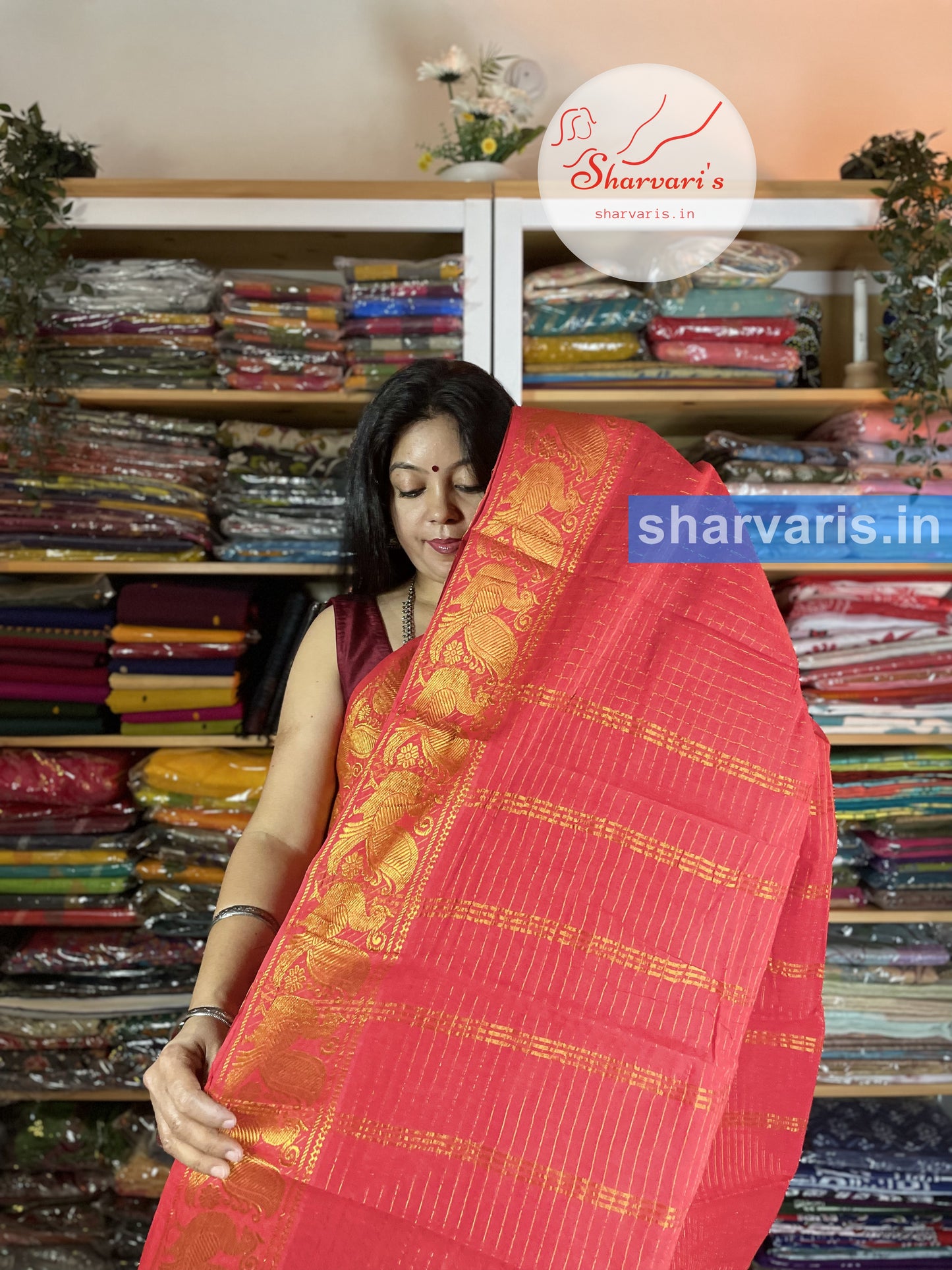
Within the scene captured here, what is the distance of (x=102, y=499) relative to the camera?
6.72 feet

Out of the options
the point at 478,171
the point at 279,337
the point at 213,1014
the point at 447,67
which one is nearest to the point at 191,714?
the point at 279,337

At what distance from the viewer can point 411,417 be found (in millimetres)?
1338

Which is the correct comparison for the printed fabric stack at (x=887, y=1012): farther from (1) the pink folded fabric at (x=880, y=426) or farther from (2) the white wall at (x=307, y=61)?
(2) the white wall at (x=307, y=61)

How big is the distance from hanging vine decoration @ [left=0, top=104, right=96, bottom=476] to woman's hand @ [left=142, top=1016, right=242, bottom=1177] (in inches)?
53.2

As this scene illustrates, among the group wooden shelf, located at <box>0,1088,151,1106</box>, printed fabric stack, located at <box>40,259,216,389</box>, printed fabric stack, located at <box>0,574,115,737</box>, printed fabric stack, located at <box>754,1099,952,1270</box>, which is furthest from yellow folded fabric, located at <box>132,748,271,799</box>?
printed fabric stack, located at <box>754,1099,952,1270</box>

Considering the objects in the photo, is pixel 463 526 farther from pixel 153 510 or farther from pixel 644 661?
pixel 153 510

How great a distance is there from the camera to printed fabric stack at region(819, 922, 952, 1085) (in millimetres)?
2092

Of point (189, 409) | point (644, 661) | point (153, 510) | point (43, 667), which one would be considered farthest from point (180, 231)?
point (644, 661)

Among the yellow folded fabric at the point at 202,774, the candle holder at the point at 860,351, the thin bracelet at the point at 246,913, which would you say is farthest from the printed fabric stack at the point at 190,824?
the candle holder at the point at 860,351

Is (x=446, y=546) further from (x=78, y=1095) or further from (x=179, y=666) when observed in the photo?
(x=78, y=1095)

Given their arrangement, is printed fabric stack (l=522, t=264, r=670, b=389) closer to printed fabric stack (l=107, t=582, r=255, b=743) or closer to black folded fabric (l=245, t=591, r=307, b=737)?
black folded fabric (l=245, t=591, r=307, b=737)

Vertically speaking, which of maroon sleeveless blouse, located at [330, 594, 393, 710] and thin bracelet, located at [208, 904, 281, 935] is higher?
maroon sleeveless blouse, located at [330, 594, 393, 710]

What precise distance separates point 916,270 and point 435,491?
1.16m

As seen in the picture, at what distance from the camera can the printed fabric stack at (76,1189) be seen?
6.73 feet
